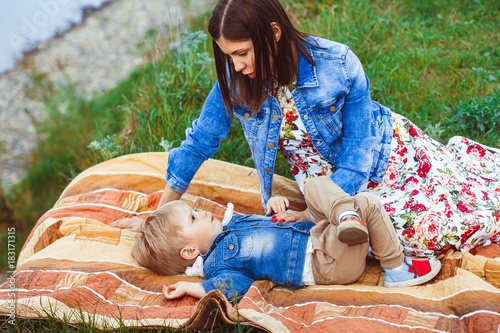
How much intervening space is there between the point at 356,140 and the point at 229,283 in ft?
3.46

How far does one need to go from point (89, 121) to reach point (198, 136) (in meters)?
4.37

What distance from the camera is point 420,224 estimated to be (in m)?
2.34

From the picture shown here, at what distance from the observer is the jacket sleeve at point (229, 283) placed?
7.29 feet

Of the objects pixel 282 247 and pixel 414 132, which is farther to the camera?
pixel 414 132

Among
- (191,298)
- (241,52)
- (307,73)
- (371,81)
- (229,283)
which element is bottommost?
(191,298)

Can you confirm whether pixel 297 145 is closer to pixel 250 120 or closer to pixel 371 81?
pixel 250 120

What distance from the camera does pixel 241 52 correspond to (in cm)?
216

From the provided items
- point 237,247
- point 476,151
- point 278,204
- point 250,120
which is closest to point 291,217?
point 278,204

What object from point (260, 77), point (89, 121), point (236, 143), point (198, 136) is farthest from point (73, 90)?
point (260, 77)

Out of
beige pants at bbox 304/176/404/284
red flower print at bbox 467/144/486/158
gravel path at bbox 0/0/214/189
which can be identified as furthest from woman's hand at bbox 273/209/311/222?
gravel path at bbox 0/0/214/189

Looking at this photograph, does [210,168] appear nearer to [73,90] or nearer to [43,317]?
[43,317]

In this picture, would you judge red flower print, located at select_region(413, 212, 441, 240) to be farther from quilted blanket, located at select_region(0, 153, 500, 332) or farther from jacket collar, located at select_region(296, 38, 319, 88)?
jacket collar, located at select_region(296, 38, 319, 88)

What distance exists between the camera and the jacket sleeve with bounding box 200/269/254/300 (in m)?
2.22

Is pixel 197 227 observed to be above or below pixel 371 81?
below
